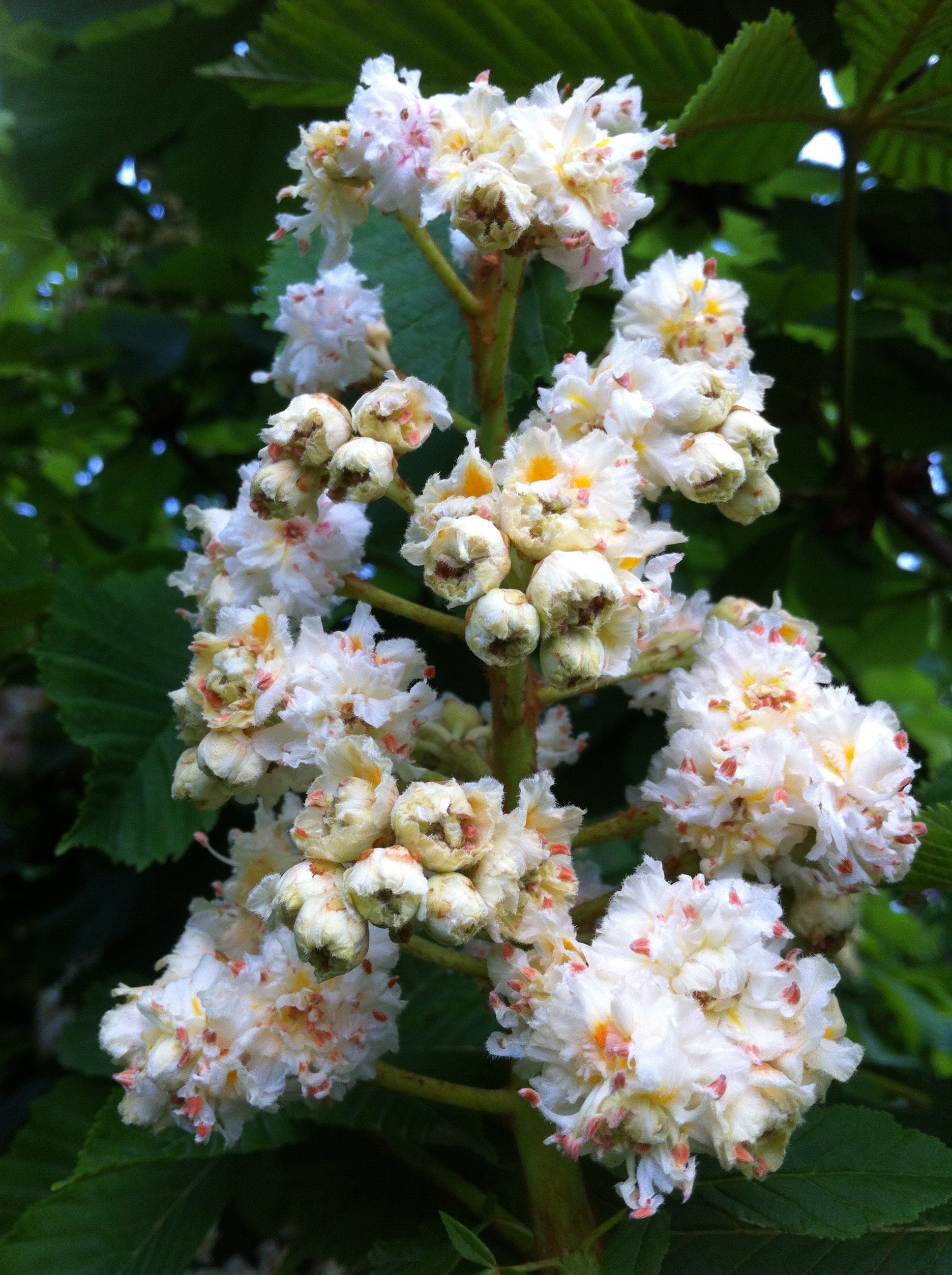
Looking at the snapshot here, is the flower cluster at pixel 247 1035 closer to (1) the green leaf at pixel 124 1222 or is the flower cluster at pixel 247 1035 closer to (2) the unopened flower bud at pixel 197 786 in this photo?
(2) the unopened flower bud at pixel 197 786

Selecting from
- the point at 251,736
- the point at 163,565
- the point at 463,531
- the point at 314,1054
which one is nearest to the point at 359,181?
the point at 463,531

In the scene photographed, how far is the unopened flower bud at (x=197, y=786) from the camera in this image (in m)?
1.31

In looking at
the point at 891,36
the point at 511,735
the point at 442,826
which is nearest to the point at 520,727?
the point at 511,735

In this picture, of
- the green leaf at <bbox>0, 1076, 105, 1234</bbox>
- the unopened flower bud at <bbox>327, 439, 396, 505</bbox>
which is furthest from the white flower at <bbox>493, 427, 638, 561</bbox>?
the green leaf at <bbox>0, 1076, 105, 1234</bbox>

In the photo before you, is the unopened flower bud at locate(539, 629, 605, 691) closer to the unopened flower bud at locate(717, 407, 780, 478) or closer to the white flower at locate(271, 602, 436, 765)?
the white flower at locate(271, 602, 436, 765)

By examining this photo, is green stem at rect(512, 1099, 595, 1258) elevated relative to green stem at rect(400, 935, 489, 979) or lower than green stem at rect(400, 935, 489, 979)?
lower

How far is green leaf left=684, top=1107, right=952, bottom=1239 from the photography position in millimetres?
1249

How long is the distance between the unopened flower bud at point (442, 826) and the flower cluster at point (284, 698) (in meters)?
0.14

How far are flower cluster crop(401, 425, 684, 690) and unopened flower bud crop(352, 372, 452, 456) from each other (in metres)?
0.11

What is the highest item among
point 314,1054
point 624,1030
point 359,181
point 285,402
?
point 359,181

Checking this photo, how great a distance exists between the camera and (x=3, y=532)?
2.66m

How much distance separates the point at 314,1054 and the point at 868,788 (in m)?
0.69

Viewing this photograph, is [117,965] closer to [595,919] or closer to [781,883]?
[595,919]

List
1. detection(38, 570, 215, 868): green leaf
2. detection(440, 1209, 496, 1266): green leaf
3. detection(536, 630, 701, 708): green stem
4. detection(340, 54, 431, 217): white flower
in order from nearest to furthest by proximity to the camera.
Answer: detection(440, 1209, 496, 1266): green leaf → detection(340, 54, 431, 217): white flower → detection(536, 630, 701, 708): green stem → detection(38, 570, 215, 868): green leaf
